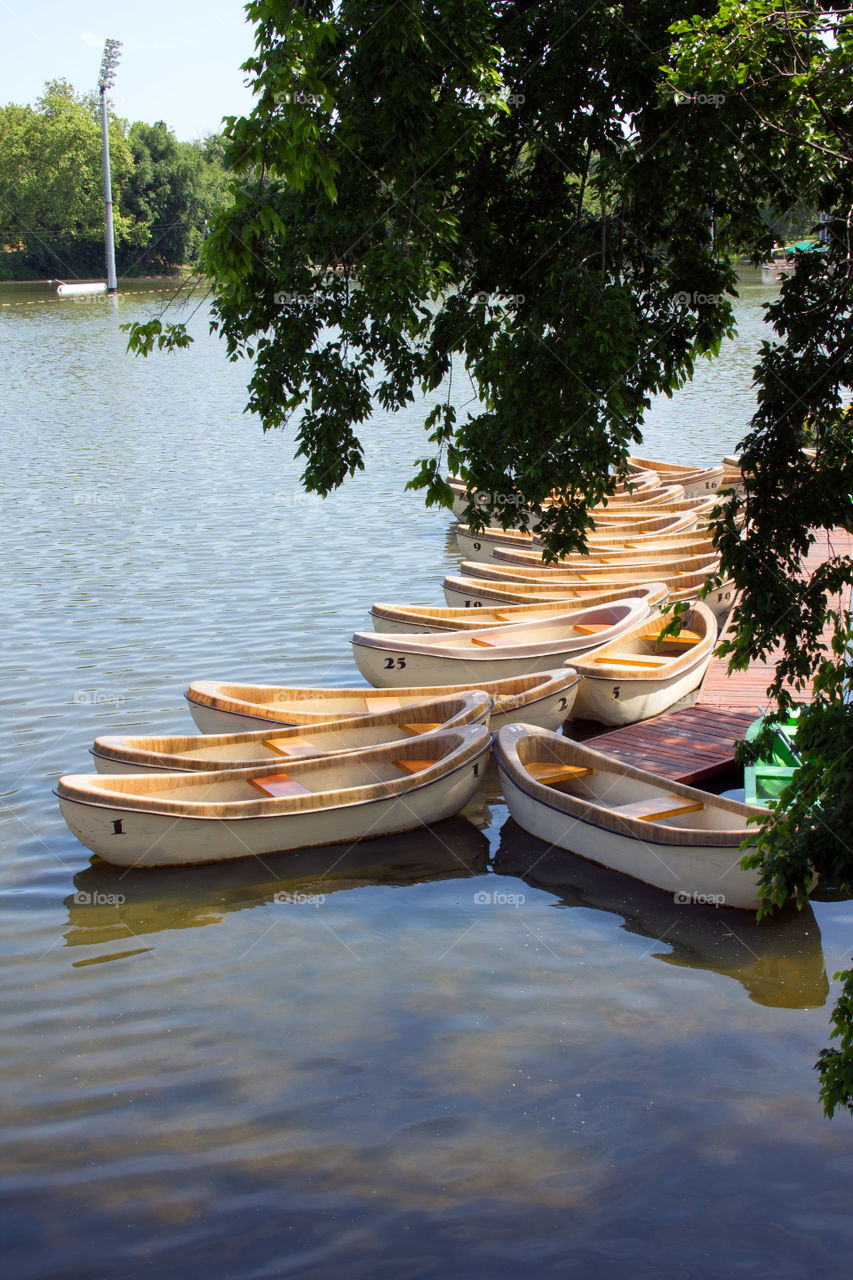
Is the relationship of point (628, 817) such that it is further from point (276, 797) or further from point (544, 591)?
point (544, 591)

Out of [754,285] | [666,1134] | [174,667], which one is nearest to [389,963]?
[666,1134]

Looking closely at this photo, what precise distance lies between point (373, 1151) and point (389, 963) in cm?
193

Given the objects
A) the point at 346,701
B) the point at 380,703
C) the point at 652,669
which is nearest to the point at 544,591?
the point at 652,669

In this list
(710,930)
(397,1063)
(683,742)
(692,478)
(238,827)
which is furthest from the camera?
(692,478)

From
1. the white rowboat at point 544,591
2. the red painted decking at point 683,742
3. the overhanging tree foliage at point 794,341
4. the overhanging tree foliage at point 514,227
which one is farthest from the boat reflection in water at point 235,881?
the white rowboat at point 544,591

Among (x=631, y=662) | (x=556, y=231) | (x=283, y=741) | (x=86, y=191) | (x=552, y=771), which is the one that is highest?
(x=86, y=191)

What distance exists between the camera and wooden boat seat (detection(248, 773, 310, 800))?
910 cm

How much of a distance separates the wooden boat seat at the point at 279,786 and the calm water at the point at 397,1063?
1.76 feet

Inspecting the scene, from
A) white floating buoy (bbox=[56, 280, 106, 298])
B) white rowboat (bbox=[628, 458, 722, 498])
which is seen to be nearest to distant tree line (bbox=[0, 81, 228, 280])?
white floating buoy (bbox=[56, 280, 106, 298])

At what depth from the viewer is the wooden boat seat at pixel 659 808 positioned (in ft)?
28.6

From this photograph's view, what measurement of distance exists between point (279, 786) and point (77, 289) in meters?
78.6

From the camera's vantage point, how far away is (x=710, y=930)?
315 inches

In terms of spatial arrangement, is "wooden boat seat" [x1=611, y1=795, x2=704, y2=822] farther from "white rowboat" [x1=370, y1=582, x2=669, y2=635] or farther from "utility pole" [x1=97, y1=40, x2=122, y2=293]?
"utility pole" [x1=97, y1=40, x2=122, y2=293]

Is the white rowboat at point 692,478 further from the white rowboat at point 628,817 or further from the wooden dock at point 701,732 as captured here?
the white rowboat at point 628,817
